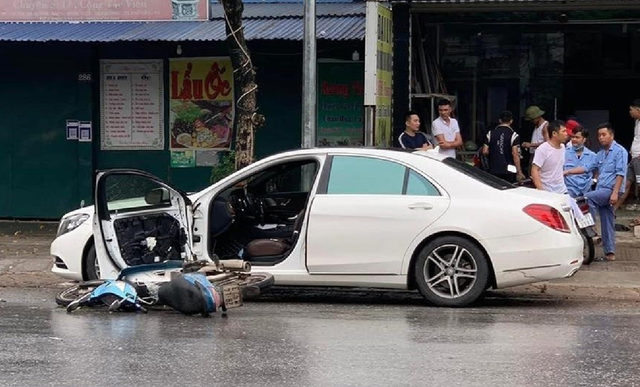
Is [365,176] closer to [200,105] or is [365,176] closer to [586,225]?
[586,225]

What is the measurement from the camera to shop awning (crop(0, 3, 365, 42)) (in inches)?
558

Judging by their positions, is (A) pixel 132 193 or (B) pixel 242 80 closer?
(A) pixel 132 193

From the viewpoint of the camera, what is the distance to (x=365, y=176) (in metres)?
9.71

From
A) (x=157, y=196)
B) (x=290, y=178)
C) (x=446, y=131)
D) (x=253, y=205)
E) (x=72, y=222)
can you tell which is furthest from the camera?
(x=446, y=131)

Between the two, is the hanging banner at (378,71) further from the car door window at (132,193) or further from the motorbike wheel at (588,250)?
the car door window at (132,193)

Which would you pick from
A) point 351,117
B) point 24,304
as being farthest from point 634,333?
point 351,117

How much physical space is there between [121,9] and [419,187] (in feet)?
22.5

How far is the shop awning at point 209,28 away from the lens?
14164 millimetres

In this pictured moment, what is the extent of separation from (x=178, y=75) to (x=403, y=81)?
373 centimetres

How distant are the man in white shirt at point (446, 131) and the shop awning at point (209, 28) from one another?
148 cm

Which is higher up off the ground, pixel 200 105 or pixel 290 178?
pixel 200 105

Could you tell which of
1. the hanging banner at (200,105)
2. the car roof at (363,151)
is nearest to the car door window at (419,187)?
the car roof at (363,151)

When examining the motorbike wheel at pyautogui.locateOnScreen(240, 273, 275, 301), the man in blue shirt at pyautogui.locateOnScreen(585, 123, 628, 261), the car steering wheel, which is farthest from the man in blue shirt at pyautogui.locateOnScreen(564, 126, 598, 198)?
the motorbike wheel at pyautogui.locateOnScreen(240, 273, 275, 301)

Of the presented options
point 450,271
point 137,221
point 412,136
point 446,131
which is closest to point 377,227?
point 450,271
